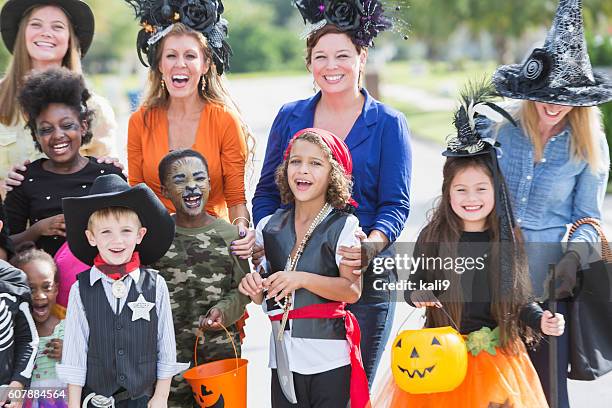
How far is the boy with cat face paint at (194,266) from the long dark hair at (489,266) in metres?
0.96

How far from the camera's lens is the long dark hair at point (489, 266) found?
14.2 ft

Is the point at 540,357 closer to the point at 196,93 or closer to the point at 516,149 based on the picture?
the point at 516,149

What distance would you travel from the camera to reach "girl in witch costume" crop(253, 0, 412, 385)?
458 centimetres

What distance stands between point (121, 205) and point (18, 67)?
1.93m

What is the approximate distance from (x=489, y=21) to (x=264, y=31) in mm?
37921

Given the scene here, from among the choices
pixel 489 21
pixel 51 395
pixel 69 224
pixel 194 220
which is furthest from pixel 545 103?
pixel 489 21

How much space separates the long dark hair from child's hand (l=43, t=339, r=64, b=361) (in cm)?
180

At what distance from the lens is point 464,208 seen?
4.43 m

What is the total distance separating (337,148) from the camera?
4.44 meters

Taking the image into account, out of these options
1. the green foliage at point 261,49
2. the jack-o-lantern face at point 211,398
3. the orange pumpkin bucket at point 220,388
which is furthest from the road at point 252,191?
the green foliage at point 261,49

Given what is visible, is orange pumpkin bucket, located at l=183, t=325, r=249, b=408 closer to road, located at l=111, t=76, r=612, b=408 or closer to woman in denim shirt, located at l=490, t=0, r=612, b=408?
road, located at l=111, t=76, r=612, b=408

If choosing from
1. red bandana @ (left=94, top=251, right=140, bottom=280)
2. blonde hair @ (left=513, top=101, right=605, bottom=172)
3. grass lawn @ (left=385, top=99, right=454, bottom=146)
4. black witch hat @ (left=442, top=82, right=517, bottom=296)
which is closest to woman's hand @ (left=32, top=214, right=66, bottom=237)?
red bandana @ (left=94, top=251, right=140, bottom=280)

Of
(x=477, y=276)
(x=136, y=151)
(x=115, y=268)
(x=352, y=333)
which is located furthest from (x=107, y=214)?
(x=477, y=276)

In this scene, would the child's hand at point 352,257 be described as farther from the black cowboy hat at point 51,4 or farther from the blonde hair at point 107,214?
the black cowboy hat at point 51,4
